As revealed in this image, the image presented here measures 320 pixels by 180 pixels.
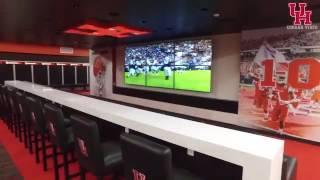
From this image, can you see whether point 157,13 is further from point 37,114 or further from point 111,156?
point 111,156

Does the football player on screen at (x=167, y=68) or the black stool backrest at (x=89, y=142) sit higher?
the football player on screen at (x=167, y=68)

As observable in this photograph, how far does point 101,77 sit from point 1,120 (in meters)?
4.85

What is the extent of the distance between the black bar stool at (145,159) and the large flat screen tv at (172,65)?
4911 millimetres

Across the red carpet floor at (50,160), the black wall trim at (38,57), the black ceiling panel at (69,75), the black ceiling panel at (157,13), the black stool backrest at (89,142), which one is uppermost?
the black ceiling panel at (157,13)

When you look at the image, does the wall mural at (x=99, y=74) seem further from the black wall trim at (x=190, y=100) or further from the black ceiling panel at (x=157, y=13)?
the black ceiling panel at (x=157, y=13)

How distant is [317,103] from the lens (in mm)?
4137

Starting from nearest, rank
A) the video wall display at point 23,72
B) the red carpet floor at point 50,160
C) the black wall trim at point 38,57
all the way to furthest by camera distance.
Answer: the red carpet floor at point 50,160
the black wall trim at point 38,57
the video wall display at point 23,72

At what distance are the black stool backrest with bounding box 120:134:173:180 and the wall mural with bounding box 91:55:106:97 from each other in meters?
9.31

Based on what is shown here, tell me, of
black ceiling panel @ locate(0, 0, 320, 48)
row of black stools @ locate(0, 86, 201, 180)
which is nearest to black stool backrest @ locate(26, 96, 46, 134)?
row of black stools @ locate(0, 86, 201, 180)

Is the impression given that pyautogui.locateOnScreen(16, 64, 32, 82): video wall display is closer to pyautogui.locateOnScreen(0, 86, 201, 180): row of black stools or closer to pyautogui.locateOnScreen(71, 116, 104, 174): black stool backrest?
pyautogui.locateOnScreen(0, 86, 201, 180): row of black stools

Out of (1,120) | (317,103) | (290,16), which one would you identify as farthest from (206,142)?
(1,120)

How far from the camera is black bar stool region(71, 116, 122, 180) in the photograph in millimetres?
1582

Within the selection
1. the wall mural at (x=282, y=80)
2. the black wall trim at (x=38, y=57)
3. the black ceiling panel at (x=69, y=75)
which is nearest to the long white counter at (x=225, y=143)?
the wall mural at (x=282, y=80)

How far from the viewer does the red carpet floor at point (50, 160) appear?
9.60ft
